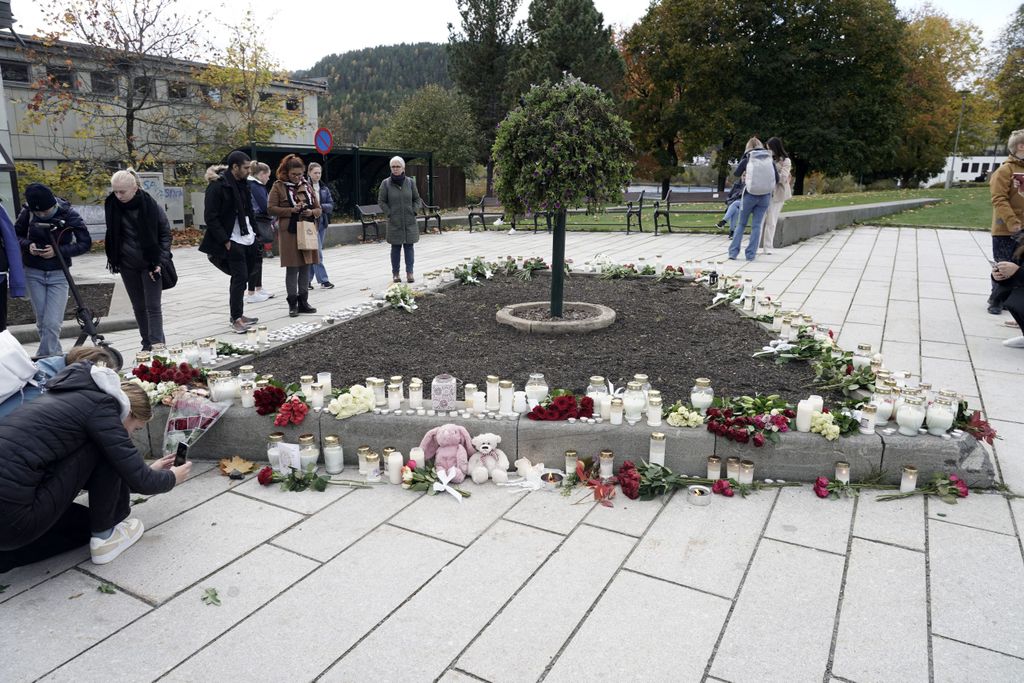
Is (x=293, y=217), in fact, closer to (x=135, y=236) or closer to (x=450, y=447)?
(x=135, y=236)

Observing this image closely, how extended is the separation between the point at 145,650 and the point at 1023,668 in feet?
9.60

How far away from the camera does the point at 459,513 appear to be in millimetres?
3314

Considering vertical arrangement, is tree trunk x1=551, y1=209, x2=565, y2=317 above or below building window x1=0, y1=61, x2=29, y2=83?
below

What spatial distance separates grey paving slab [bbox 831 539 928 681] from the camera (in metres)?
2.21

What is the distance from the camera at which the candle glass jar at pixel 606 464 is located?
3535mm

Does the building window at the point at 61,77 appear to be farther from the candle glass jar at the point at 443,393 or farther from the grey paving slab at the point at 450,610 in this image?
the grey paving slab at the point at 450,610

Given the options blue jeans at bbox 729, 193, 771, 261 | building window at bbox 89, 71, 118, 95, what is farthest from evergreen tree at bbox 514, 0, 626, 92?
blue jeans at bbox 729, 193, 771, 261

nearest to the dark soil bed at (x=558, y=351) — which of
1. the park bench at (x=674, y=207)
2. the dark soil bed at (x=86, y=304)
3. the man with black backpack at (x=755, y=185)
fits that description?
A: the dark soil bed at (x=86, y=304)

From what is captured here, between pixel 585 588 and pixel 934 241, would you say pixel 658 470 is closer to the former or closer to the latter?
pixel 585 588

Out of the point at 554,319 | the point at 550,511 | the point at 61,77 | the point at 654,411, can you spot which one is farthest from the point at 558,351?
the point at 61,77

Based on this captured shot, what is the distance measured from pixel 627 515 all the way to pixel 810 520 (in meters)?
0.85

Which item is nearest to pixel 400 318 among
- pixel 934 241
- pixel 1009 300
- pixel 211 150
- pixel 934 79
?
pixel 1009 300

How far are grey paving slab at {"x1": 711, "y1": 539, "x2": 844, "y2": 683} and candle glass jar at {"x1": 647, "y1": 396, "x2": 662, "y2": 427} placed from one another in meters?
0.88

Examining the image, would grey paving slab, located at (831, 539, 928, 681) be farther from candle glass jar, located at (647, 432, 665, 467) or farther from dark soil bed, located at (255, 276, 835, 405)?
dark soil bed, located at (255, 276, 835, 405)
